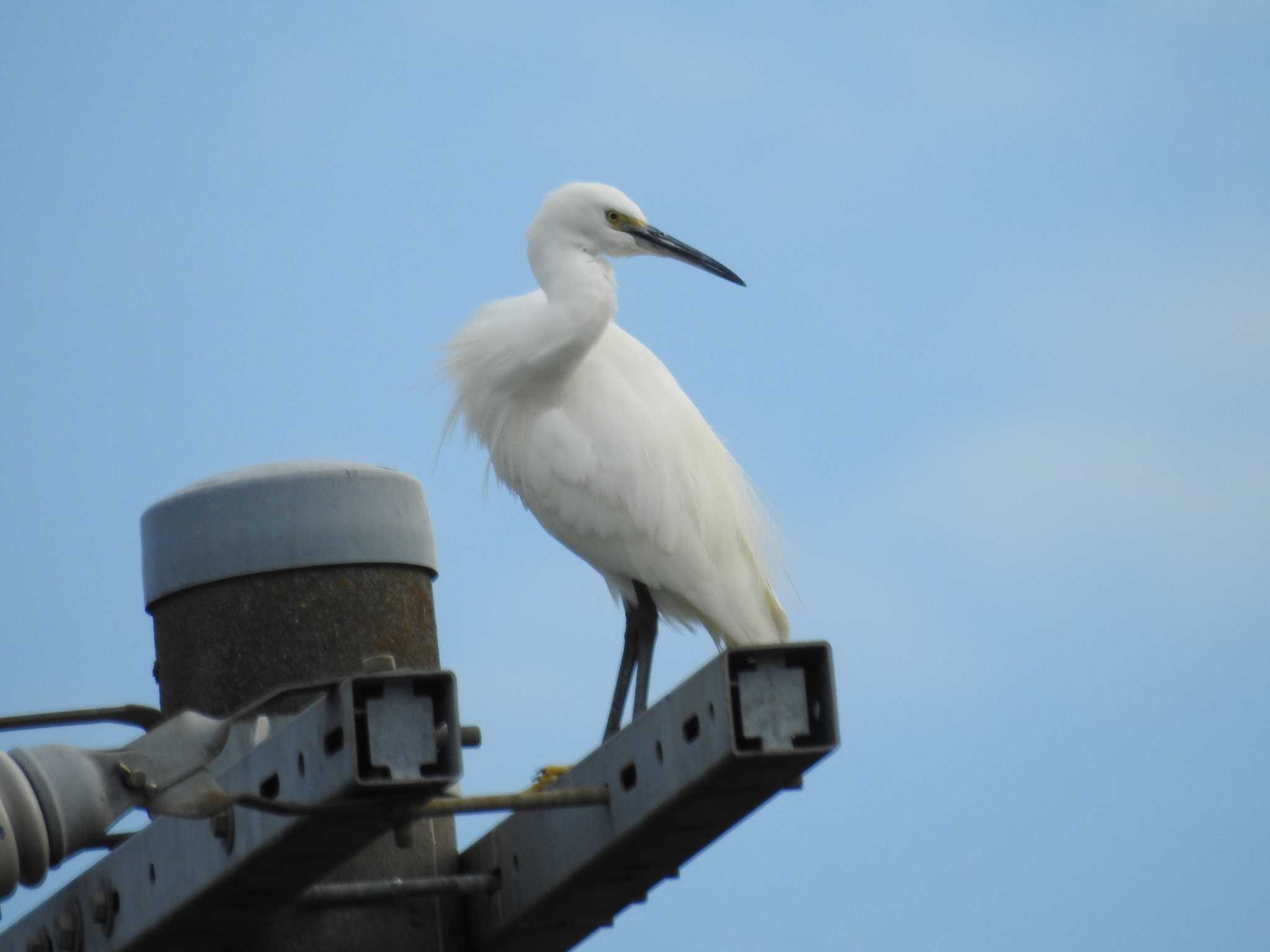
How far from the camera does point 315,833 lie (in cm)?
361

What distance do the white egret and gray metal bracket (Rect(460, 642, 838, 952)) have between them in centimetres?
273

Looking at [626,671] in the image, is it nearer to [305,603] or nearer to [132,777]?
A: [305,603]

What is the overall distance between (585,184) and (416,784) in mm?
4701

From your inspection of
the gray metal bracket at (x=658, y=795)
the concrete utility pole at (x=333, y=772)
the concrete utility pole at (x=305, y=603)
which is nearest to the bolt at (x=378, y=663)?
the concrete utility pole at (x=333, y=772)

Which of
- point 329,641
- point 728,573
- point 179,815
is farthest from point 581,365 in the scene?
point 179,815

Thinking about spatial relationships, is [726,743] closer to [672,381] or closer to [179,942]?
[179,942]

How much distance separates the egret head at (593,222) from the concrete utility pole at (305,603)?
9.43 ft

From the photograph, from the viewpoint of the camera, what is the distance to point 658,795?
3898 mm

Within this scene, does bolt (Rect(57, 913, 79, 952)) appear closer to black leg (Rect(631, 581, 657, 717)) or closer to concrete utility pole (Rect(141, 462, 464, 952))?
concrete utility pole (Rect(141, 462, 464, 952))

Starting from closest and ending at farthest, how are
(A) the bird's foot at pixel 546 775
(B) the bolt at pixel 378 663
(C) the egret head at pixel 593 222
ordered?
1. (B) the bolt at pixel 378 663
2. (A) the bird's foot at pixel 546 775
3. (C) the egret head at pixel 593 222

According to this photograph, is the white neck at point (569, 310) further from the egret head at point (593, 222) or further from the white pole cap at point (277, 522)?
the white pole cap at point (277, 522)

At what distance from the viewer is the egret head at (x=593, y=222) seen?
7.63 meters

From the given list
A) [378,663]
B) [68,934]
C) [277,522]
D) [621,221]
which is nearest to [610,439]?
[621,221]

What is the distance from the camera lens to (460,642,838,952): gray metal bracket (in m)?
3.59
